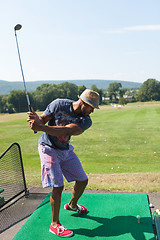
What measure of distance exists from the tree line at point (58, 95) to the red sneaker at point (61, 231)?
42.5m

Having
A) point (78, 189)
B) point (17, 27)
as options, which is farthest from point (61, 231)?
point (17, 27)

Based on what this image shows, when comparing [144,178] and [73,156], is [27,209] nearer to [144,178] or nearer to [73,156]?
[73,156]

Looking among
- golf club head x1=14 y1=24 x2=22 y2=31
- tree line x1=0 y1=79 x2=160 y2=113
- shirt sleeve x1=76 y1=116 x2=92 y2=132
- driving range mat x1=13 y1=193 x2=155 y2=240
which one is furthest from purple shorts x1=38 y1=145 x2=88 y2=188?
tree line x1=0 y1=79 x2=160 y2=113

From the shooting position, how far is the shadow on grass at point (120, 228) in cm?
326

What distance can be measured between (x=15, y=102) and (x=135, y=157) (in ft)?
274

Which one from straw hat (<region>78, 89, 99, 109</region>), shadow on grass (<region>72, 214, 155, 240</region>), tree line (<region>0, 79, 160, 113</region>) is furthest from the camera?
tree line (<region>0, 79, 160, 113</region>)

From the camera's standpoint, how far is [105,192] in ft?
15.3

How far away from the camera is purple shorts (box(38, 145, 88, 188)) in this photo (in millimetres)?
3301

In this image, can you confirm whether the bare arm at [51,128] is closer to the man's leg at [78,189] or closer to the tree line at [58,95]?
the man's leg at [78,189]

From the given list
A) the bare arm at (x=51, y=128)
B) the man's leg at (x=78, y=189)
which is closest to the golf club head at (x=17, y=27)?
the bare arm at (x=51, y=128)

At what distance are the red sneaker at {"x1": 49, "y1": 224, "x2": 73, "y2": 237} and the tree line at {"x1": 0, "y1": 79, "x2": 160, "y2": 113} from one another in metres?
42.5

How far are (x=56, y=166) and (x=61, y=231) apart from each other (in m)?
Result: 0.89

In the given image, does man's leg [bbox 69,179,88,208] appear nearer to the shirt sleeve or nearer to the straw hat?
the shirt sleeve

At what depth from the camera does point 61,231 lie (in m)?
3.27
